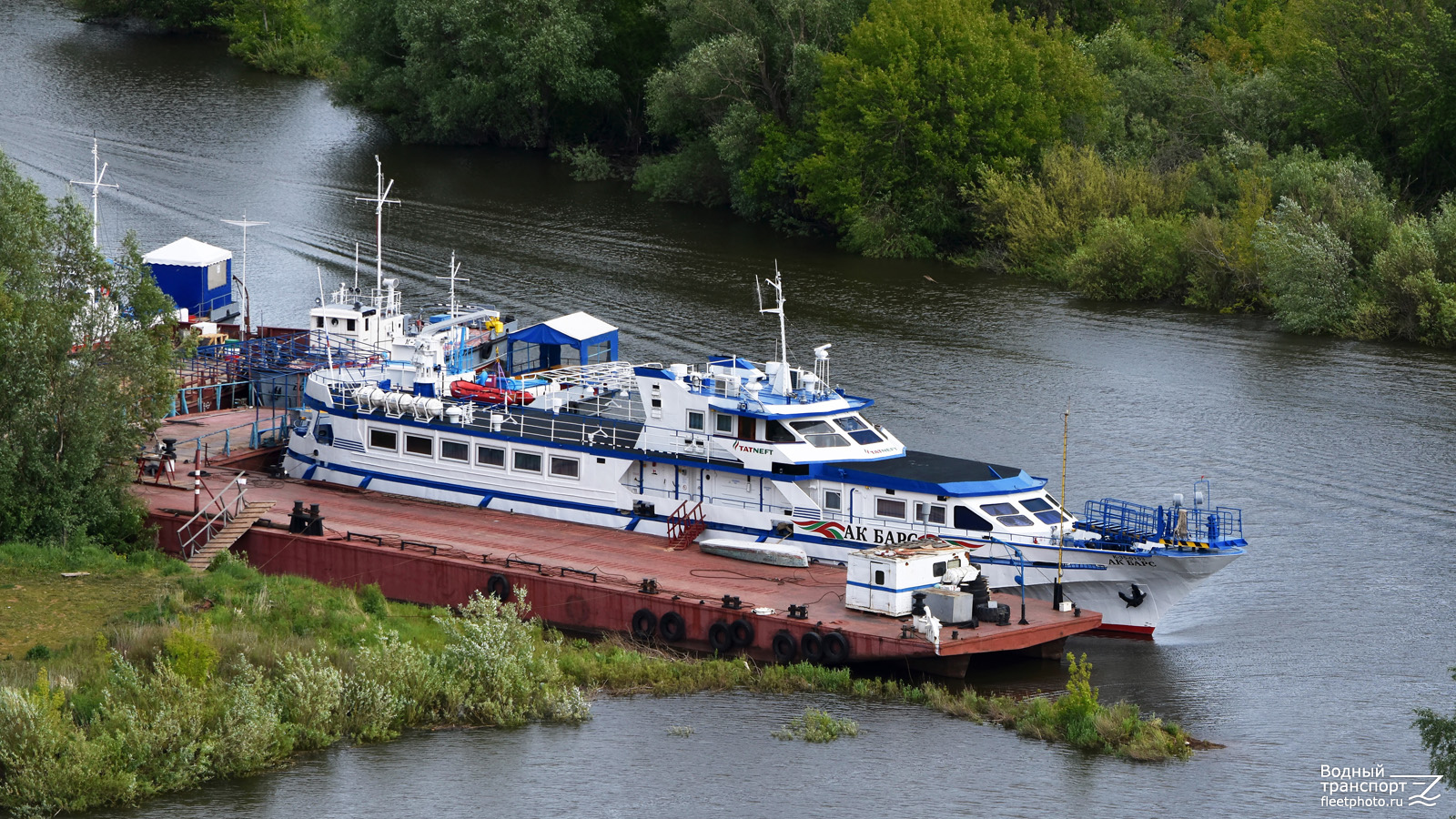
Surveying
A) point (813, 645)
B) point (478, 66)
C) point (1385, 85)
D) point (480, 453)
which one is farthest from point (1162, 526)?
point (478, 66)

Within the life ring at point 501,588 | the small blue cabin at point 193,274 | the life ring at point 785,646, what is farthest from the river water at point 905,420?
the life ring at point 501,588

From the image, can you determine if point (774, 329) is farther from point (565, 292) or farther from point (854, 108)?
point (854, 108)

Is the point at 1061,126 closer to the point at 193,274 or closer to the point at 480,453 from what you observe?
the point at 193,274

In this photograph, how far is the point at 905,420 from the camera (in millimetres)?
54031

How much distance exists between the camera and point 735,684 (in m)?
34.9

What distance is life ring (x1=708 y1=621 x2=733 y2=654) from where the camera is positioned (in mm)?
36094

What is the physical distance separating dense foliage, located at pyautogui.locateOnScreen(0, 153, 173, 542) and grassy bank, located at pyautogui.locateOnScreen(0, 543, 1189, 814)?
5.24ft

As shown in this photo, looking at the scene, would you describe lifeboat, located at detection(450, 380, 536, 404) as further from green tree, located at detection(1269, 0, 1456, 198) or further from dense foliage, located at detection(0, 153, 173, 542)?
green tree, located at detection(1269, 0, 1456, 198)

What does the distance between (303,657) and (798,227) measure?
5380 centimetres

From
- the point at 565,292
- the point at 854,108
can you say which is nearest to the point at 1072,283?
the point at 854,108

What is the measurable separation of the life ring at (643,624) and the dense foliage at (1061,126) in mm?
37704

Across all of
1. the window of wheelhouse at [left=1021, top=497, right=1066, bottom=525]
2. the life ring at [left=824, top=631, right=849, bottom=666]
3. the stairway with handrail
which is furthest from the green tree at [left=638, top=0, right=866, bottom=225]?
the life ring at [left=824, top=631, right=849, bottom=666]

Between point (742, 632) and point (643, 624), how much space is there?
7.42 ft

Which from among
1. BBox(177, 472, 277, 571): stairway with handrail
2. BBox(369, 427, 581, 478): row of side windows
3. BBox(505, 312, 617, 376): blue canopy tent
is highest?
BBox(505, 312, 617, 376): blue canopy tent
